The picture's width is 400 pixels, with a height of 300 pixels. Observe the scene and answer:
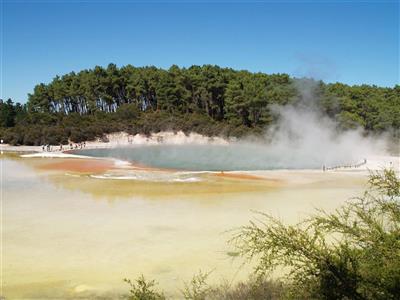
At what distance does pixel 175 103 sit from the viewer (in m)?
70.2

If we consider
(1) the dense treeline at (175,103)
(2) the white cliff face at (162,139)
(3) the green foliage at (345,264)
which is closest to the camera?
(3) the green foliage at (345,264)

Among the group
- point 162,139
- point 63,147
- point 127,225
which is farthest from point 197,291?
point 162,139

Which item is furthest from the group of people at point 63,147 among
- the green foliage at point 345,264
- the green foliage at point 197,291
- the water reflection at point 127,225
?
the green foliage at point 345,264

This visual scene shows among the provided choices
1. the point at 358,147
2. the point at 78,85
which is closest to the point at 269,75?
the point at 358,147

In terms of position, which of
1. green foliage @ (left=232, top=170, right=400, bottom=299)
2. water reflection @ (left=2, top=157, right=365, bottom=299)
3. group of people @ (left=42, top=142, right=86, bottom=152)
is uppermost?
green foliage @ (left=232, top=170, right=400, bottom=299)

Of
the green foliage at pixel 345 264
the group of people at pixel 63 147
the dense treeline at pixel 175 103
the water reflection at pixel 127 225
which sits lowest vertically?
the water reflection at pixel 127 225

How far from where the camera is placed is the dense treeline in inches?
2240

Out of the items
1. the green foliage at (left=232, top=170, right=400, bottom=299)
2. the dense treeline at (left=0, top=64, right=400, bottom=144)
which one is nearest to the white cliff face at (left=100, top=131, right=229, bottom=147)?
the dense treeline at (left=0, top=64, right=400, bottom=144)

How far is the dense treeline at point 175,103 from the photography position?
187 ft

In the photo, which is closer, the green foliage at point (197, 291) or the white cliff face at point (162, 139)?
the green foliage at point (197, 291)

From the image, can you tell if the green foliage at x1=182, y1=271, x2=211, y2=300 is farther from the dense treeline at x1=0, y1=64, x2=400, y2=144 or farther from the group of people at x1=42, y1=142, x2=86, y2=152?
the dense treeline at x1=0, y1=64, x2=400, y2=144

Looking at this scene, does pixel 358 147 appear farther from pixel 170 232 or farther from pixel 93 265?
pixel 93 265

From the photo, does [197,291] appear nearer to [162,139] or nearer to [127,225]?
[127,225]

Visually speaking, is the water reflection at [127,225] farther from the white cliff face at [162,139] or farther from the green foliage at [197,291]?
the white cliff face at [162,139]
